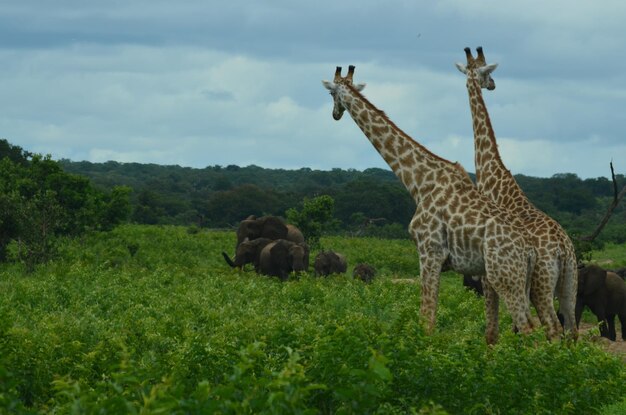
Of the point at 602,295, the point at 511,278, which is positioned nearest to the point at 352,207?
the point at 602,295

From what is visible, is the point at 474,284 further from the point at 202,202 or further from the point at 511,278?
the point at 202,202

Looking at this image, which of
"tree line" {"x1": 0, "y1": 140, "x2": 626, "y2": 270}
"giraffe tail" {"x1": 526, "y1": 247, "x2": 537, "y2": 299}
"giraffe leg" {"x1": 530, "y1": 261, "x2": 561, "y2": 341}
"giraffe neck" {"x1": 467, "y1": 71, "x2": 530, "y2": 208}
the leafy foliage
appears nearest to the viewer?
"giraffe tail" {"x1": 526, "y1": 247, "x2": 537, "y2": 299}

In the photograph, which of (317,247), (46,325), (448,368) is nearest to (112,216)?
(317,247)

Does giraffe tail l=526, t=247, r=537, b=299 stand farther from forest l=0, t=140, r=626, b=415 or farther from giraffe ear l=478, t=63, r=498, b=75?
giraffe ear l=478, t=63, r=498, b=75

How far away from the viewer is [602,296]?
17203 mm

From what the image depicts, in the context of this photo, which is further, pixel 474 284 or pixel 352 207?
pixel 352 207

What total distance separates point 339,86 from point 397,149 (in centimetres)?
126

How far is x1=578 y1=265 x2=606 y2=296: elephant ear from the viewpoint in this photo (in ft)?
55.9

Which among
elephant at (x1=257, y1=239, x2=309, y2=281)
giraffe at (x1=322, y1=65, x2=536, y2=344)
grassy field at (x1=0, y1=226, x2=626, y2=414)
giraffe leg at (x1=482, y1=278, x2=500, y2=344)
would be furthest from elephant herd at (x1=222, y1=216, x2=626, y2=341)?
giraffe at (x1=322, y1=65, x2=536, y2=344)

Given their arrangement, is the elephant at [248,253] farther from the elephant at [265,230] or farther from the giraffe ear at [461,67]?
the giraffe ear at [461,67]

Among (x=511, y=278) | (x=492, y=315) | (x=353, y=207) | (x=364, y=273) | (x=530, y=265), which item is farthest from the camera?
(x=353, y=207)

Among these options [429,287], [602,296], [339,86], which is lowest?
[602,296]

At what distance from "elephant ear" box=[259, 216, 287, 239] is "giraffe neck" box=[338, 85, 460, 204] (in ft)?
55.1

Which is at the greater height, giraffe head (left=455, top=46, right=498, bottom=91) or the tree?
giraffe head (left=455, top=46, right=498, bottom=91)
